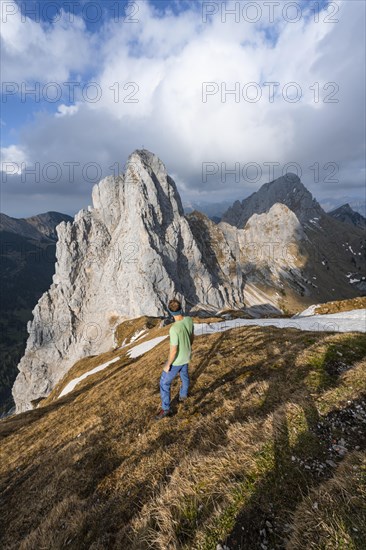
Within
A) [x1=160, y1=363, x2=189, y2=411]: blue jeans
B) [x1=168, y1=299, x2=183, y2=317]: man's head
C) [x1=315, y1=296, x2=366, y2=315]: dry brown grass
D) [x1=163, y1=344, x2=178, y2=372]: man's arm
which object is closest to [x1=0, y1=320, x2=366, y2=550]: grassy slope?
[x1=160, y1=363, x2=189, y2=411]: blue jeans

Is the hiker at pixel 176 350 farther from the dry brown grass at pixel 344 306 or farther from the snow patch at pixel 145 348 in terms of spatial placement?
the dry brown grass at pixel 344 306

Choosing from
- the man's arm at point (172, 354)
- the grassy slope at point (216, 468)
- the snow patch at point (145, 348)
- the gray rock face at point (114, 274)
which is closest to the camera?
the grassy slope at point (216, 468)

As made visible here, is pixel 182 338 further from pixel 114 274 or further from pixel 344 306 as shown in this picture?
pixel 114 274

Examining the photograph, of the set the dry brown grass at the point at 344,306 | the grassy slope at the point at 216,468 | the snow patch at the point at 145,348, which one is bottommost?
the dry brown grass at the point at 344,306

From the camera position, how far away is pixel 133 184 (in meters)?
153

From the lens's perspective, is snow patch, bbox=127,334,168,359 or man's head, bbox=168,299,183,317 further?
snow patch, bbox=127,334,168,359

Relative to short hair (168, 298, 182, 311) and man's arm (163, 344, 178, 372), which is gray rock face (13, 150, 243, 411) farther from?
short hair (168, 298, 182, 311)

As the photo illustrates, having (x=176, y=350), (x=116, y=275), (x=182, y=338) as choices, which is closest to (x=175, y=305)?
(x=182, y=338)

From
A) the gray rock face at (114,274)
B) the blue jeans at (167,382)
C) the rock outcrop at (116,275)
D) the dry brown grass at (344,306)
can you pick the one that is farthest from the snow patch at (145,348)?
the rock outcrop at (116,275)

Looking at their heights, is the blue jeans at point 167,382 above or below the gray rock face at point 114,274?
below

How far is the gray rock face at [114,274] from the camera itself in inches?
5404

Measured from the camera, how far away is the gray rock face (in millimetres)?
137250

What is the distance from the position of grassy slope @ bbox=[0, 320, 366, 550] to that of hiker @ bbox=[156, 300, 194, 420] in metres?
1.02

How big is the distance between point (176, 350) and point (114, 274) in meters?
142
